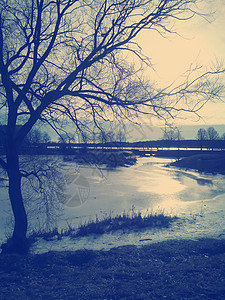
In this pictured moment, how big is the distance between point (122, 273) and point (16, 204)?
3.60 metres

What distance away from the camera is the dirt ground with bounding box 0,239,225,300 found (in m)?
4.30

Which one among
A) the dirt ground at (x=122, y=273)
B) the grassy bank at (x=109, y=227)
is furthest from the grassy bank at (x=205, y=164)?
the dirt ground at (x=122, y=273)

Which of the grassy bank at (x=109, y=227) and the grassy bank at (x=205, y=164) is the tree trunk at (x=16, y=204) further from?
the grassy bank at (x=205, y=164)

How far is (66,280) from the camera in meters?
4.86

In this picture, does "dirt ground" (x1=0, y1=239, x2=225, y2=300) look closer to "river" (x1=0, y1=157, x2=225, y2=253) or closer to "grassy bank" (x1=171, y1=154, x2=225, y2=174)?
"river" (x1=0, y1=157, x2=225, y2=253)

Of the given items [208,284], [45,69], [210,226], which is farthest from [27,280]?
[210,226]

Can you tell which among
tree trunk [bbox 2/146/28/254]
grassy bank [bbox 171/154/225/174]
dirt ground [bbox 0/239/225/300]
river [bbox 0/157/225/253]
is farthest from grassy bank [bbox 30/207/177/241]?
grassy bank [bbox 171/154/225/174]

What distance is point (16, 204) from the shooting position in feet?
23.0

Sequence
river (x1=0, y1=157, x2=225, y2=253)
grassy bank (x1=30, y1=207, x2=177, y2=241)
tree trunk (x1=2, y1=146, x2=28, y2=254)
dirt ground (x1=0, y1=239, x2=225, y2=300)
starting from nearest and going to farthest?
dirt ground (x1=0, y1=239, x2=225, y2=300)
tree trunk (x1=2, y1=146, x2=28, y2=254)
river (x1=0, y1=157, x2=225, y2=253)
grassy bank (x1=30, y1=207, x2=177, y2=241)

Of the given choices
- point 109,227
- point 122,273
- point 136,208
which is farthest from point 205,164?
point 122,273

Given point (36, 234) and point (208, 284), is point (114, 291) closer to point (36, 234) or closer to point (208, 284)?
point (208, 284)

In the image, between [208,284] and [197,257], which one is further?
[197,257]

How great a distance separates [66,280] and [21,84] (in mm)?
5212

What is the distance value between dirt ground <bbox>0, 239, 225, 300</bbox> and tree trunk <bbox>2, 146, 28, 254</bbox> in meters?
0.83
